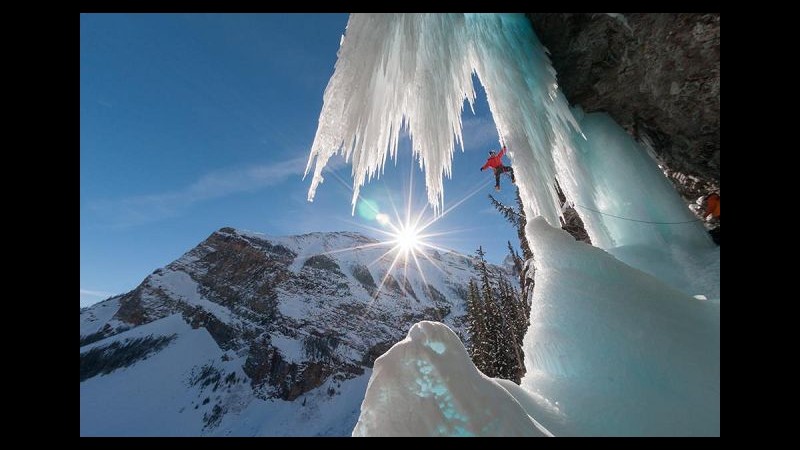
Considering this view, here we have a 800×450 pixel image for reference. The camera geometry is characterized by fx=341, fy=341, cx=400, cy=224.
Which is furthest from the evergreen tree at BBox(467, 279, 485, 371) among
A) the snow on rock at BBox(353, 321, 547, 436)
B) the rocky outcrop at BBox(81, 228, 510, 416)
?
the rocky outcrop at BBox(81, 228, 510, 416)

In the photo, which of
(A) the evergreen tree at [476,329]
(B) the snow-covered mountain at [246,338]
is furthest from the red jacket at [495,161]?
(B) the snow-covered mountain at [246,338]

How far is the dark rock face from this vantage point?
4125mm

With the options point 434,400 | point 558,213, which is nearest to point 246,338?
point 558,213

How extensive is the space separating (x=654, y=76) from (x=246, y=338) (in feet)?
282

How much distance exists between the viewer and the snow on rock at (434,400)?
163 centimetres

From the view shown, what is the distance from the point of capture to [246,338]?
76688 mm

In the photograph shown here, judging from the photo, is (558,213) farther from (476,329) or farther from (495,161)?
(476,329)

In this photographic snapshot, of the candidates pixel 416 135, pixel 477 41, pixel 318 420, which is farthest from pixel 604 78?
pixel 318 420

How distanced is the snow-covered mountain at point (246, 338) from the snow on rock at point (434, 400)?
175ft

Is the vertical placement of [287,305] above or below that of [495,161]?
below

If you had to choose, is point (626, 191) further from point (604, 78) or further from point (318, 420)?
point (318, 420)

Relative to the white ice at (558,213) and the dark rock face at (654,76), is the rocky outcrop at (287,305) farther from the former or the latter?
the dark rock face at (654,76)
